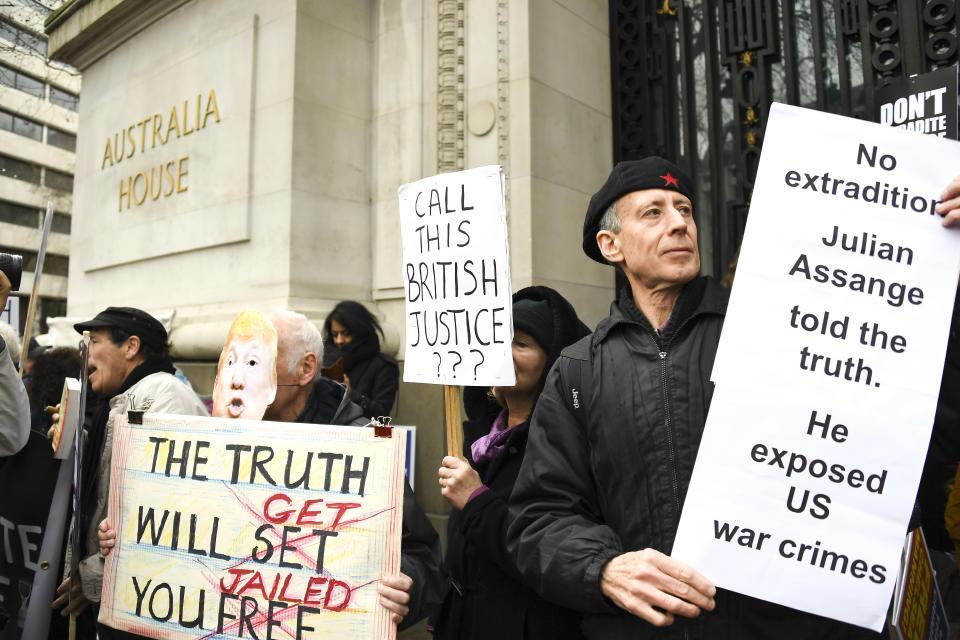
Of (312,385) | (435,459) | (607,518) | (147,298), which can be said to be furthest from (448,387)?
(147,298)

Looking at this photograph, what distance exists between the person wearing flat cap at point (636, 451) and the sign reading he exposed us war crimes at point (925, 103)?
7.29 feet

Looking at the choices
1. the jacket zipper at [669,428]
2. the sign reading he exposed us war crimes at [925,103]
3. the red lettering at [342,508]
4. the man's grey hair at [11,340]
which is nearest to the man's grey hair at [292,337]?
the red lettering at [342,508]

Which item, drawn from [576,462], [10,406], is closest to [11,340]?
[10,406]

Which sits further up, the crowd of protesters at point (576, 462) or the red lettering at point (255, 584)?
the crowd of protesters at point (576, 462)

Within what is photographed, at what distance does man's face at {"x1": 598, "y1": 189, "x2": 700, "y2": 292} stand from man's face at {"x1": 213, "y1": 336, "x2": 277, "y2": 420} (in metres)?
Answer: 1.25

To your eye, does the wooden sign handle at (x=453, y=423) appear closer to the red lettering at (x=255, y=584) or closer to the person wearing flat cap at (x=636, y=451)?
the person wearing flat cap at (x=636, y=451)

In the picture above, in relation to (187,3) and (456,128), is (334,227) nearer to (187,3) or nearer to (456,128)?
(456,128)

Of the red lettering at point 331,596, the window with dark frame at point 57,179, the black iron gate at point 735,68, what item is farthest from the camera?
the window with dark frame at point 57,179

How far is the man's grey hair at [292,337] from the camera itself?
7.84 feet

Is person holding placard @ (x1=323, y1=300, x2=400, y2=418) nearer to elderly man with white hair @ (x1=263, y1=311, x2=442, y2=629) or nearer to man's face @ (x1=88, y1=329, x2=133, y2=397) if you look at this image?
man's face @ (x1=88, y1=329, x2=133, y2=397)

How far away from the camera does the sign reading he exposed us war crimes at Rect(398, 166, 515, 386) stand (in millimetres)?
2162

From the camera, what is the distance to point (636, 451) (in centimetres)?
161

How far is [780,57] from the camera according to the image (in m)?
4.73

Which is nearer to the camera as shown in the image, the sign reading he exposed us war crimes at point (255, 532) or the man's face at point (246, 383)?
the sign reading he exposed us war crimes at point (255, 532)
